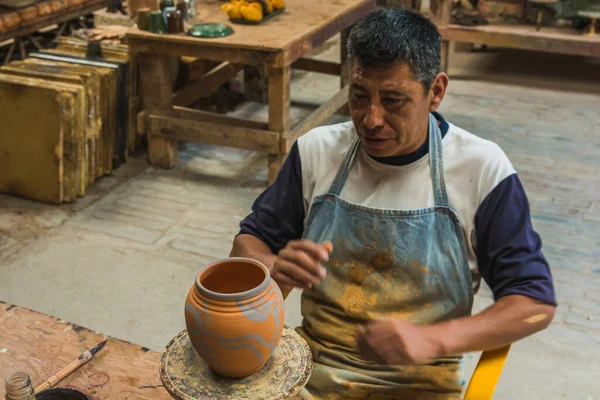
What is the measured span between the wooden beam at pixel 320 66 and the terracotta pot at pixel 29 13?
1.99 m

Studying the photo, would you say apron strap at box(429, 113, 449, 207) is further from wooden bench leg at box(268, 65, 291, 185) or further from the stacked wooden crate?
the stacked wooden crate

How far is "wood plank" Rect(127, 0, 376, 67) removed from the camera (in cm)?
398

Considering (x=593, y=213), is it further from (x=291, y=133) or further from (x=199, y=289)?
(x=199, y=289)

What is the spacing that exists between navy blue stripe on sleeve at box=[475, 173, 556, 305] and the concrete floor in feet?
4.00

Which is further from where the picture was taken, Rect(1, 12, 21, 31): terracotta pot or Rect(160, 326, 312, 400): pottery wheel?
Rect(1, 12, 21, 31): terracotta pot

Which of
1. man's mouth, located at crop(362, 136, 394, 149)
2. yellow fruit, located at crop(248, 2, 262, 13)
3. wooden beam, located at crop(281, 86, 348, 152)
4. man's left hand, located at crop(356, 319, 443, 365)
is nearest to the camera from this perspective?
man's left hand, located at crop(356, 319, 443, 365)

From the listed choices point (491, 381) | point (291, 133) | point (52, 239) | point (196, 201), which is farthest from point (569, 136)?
point (491, 381)

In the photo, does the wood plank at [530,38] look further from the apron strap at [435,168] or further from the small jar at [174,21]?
the apron strap at [435,168]

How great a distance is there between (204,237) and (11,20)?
234 centimetres

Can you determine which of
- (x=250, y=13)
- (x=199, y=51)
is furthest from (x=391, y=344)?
(x=250, y=13)

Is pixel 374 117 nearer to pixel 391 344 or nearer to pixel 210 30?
pixel 391 344

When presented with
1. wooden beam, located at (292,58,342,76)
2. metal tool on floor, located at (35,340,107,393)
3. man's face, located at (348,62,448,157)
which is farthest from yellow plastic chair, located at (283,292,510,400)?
→ wooden beam, located at (292,58,342,76)

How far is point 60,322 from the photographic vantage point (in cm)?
200

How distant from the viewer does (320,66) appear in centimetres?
570
